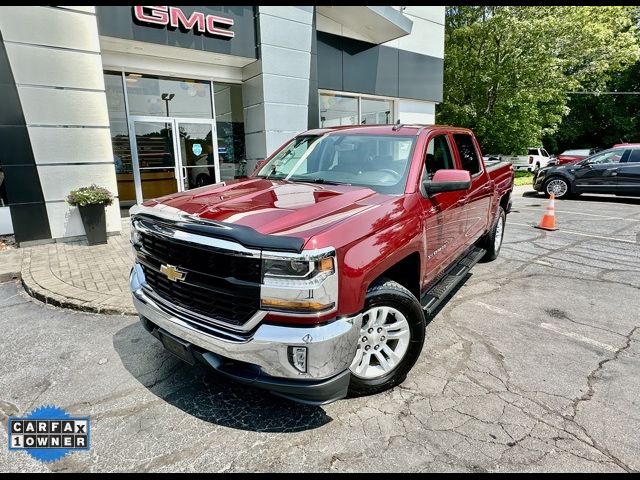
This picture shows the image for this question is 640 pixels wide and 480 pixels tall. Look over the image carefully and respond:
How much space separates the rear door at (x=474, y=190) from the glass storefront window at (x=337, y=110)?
7991mm

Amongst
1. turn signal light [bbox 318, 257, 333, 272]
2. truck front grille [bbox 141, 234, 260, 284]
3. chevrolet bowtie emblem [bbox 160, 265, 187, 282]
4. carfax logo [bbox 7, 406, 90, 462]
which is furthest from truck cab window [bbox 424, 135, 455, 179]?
carfax logo [bbox 7, 406, 90, 462]

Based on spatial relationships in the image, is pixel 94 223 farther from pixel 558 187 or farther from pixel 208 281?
pixel 558 187

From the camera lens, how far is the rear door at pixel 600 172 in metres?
12.6

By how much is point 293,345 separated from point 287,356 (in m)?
0.08

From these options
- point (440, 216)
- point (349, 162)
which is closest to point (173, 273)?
point (349, 162)

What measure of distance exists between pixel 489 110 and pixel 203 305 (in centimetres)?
2407

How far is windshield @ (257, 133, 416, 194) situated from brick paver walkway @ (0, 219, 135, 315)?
244 cm

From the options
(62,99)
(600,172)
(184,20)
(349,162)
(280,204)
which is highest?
(184,20)

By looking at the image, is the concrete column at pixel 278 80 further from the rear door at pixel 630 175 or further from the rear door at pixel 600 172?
the rear door at pixel 630 175

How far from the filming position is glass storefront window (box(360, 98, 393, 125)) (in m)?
13.5

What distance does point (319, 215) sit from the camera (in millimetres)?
2504

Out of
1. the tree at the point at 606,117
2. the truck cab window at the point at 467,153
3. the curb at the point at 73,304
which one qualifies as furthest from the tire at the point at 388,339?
the tree at the point at 606,117

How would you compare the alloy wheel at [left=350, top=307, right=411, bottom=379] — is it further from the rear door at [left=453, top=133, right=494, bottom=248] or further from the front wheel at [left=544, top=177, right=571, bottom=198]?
the front wheel at [left=544, top=177, right=571, bottom=198]

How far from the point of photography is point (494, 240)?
6188mm
